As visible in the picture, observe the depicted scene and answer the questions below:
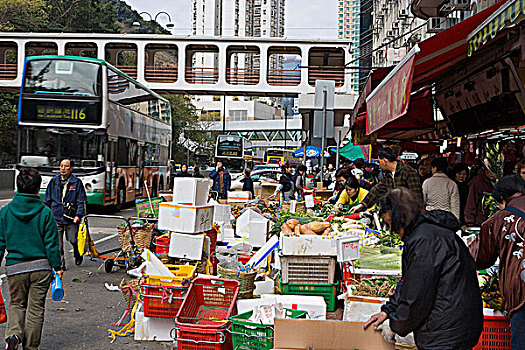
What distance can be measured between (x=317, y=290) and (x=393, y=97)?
84.6 inches

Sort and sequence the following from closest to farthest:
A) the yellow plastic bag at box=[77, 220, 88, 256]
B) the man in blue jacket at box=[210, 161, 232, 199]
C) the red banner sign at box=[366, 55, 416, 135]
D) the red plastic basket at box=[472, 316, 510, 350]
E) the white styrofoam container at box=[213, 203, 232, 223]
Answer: the red plastic basket at box=[472, 316, 510, 350] < the red banner sign at box=[366, 55, 416, 135] < the yellow plastic bag at box=[77, 220, 88, 256] < the white styrofoam container at box=[213, 203, 232, 223] < the man in blue jacket at box=[210, 161, 232, 199]

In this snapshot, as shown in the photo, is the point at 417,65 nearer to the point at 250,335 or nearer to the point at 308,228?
the point at 308,228

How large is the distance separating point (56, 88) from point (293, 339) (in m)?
14.9

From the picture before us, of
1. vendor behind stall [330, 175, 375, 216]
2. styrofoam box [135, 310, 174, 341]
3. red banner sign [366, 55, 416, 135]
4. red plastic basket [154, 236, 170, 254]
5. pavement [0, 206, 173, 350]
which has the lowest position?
pavement [0, 206, 173, 350]

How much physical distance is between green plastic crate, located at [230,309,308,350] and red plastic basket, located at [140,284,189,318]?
1.37 meters

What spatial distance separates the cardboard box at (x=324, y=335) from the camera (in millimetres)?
4195

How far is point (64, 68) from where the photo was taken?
17344mm

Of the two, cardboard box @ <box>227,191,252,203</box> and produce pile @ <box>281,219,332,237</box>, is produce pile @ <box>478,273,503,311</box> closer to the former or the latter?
produce pile @ <box>281,219,332,237</box>

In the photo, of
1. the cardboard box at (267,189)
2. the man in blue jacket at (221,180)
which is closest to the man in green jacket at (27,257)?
the man in blue jacket at (221,180)

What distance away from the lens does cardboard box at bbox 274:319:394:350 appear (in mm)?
4195

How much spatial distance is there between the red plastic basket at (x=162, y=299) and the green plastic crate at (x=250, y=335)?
1.37 meters

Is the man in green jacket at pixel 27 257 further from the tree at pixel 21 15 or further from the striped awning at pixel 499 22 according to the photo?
the tree at pixel 21 15

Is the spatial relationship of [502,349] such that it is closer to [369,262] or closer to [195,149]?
[369,262]

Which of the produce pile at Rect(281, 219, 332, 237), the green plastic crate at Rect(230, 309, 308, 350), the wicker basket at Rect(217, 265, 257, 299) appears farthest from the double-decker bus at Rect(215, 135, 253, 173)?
the green plastic crate at Rect(230, 309, 308, 350)
